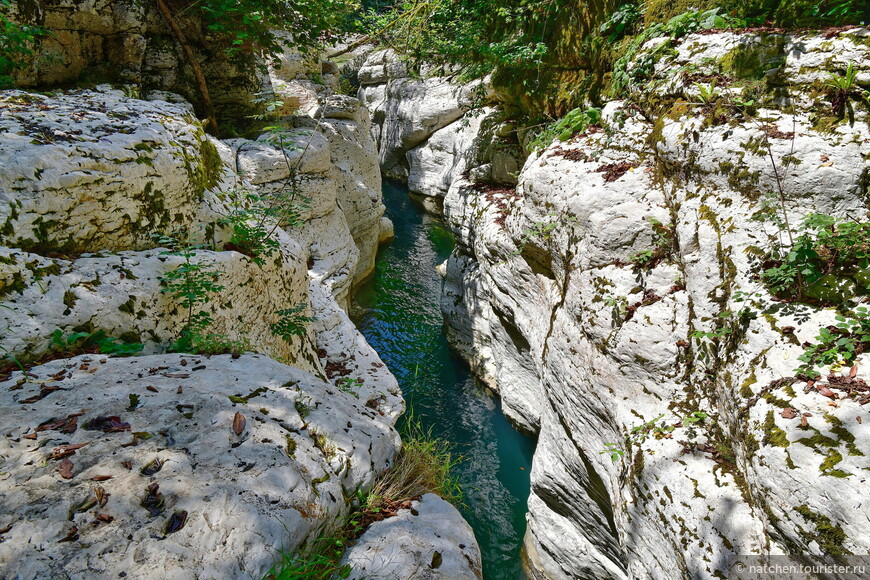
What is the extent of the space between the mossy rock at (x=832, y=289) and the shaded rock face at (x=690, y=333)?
0.40ft

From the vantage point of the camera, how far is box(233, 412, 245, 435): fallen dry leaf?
2568 mm

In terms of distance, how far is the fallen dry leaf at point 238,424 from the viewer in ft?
8.43

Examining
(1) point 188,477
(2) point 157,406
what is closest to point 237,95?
(2) point 157,406

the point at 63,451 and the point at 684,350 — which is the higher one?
the point at 684,350

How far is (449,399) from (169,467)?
27.7 feet

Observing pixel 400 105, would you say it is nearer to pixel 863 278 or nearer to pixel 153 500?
pixel 863 278

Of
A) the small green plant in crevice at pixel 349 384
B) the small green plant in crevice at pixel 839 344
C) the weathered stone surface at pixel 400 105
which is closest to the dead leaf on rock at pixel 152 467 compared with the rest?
the small green plant in crevice at pixel 349 384

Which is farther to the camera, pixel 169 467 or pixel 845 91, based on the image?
pixel 845 91

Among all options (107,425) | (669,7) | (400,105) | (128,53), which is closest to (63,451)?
(107,425)

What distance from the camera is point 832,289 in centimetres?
331

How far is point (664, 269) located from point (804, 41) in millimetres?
2655

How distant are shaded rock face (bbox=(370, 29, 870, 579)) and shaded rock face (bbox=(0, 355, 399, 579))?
291cm

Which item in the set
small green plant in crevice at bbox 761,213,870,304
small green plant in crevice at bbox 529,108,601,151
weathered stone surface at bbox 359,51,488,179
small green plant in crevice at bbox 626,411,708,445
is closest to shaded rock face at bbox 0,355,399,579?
small green plant in crevice at bbox 626,411,708,445

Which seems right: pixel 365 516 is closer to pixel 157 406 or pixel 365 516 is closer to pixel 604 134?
pixel 157 406
